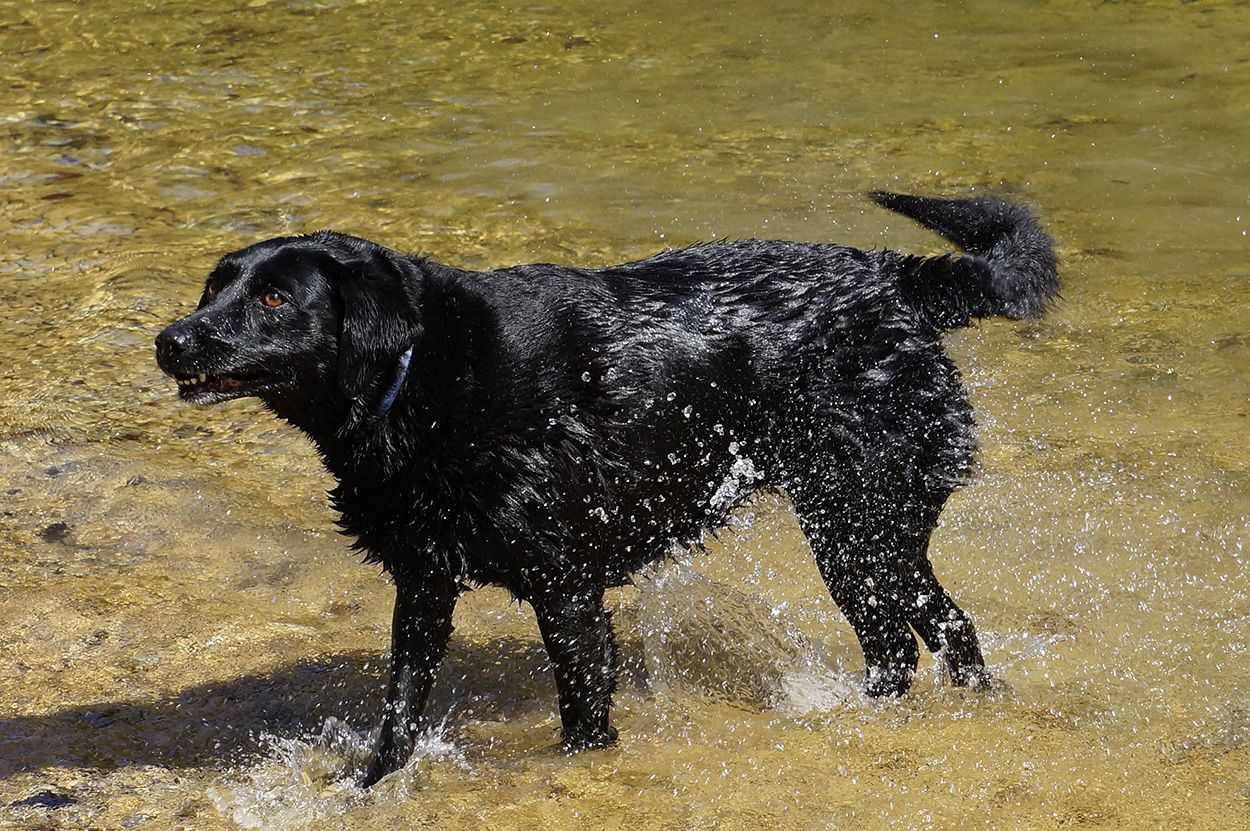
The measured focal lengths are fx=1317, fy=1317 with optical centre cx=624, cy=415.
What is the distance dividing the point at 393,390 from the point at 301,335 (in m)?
0.26

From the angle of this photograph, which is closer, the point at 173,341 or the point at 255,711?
the point at 173,341

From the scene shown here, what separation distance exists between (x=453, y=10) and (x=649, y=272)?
7.55 m

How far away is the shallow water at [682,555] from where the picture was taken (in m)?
3.53

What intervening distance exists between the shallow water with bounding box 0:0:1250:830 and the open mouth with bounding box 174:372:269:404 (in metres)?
1.06

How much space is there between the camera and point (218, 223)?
7.14 m

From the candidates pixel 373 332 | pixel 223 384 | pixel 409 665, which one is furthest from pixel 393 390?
pixel 409 665

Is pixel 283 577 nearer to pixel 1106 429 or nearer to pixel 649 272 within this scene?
pixel 649 272

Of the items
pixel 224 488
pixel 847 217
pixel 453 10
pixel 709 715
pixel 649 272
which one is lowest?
pixel 709 715

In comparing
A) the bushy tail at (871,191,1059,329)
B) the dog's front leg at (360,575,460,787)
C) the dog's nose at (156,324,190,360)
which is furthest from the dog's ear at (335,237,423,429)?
the bushy tail at (871,191,1059,329)

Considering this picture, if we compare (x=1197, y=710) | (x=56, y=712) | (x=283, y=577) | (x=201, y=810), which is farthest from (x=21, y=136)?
(x=1197, y=710)

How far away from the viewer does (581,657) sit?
3.49m

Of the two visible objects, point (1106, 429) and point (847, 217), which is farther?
point (847, 217)

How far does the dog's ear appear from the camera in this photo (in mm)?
3156

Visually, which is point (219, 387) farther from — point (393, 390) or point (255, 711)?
point (255, 711)
